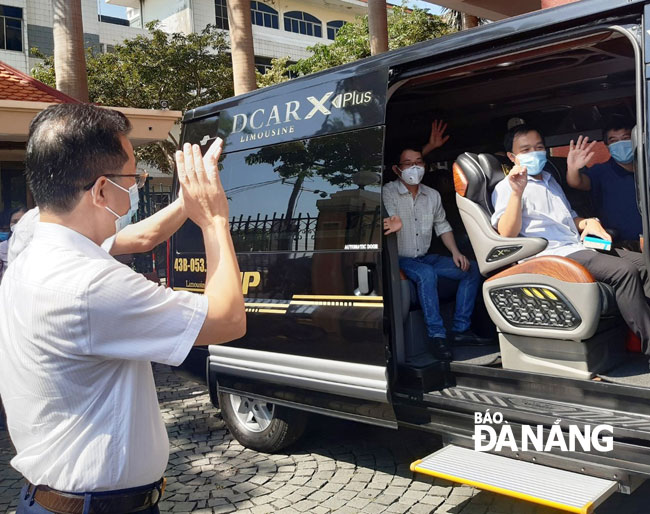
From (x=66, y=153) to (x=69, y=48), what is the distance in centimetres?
828

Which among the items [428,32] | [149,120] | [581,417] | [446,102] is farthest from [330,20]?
[581,417]

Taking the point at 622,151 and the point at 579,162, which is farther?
the point at 579,162

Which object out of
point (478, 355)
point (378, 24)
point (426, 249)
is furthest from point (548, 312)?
point (378, 24)

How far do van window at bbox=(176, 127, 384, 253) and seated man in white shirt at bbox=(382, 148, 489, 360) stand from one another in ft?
1.65

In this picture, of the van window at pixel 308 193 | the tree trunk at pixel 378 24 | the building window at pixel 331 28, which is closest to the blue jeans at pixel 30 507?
the van window at pixel 308 193

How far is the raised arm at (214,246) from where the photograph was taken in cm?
156

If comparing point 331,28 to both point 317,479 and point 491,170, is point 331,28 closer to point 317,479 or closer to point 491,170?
point 491,170

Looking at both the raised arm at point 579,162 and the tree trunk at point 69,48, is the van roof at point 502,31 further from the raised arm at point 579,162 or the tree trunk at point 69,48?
the tree trunk at point 69,48

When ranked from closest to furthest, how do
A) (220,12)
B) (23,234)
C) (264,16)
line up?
1. (23,234)
2. (220,12)
3. (264,16)

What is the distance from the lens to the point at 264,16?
3425 centimetres

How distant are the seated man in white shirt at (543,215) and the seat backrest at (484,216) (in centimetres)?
8

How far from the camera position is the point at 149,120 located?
896 centimetres

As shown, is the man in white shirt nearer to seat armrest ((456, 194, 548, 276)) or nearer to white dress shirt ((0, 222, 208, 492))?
white dress shirt ((0, 222, 208, 492))

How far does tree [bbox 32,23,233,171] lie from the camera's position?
66.3 feet
